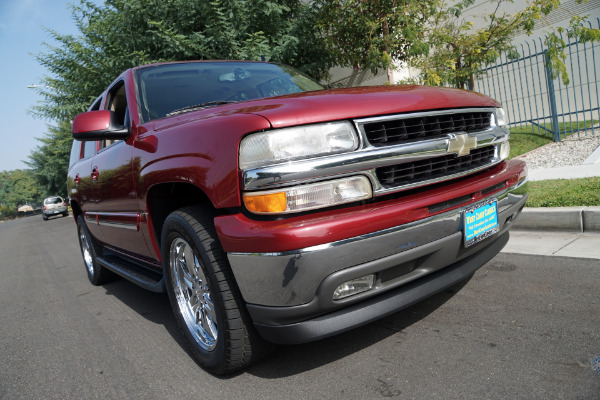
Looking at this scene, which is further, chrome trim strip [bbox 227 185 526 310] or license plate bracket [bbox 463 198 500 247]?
license plate bracket [bbox 463 198 500 247]

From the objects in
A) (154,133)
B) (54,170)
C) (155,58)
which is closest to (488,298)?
(154,133)

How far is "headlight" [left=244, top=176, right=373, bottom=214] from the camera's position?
6.26 feet

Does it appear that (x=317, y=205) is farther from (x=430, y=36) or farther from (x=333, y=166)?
(x=430, y=36)

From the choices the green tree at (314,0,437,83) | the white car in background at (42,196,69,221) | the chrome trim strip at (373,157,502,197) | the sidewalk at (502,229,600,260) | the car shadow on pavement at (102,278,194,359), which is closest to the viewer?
the chrome trim strip at (373,157,502,197)

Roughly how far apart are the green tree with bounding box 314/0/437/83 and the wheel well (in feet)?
20.8

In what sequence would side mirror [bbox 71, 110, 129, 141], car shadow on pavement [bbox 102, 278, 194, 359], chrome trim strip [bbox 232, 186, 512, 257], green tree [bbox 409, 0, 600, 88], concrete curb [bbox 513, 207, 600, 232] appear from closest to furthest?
1. chrome trim strip [bbox 232, 186, 512, 257]
2. side mirror [bbox 71, 110, 129, 141]
3. car shadow on pavement [bbox 102, 278, 194, 359]
4. concrete curb [bbox 513, 207, 600, 232]
5. green tree [bbox 409, 0, 600, 88]

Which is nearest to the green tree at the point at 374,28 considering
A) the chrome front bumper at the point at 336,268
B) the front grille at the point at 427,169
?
the front grille at the point at 427,169

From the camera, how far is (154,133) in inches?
106

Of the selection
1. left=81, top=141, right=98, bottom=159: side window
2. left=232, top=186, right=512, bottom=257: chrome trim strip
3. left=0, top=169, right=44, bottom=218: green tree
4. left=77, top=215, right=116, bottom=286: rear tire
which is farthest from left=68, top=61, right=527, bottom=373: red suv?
left=0, top=169, right=44, bottom=218: green tree

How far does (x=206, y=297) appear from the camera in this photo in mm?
2500

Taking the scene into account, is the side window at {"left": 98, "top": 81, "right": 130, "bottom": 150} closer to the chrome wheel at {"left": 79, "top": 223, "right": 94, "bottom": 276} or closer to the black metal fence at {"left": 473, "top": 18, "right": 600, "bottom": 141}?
the chrome wheel at {"left": 79, "top": 223, "right": 94, "bottom": 276}

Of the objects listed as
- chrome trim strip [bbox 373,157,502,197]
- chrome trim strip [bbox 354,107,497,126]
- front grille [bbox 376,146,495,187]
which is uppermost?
chrome trim strip [bbox 354,107,497,126]

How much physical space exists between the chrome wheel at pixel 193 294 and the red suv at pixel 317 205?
0.04ft

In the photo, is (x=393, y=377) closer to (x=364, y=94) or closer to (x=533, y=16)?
(x=364, y=94)
